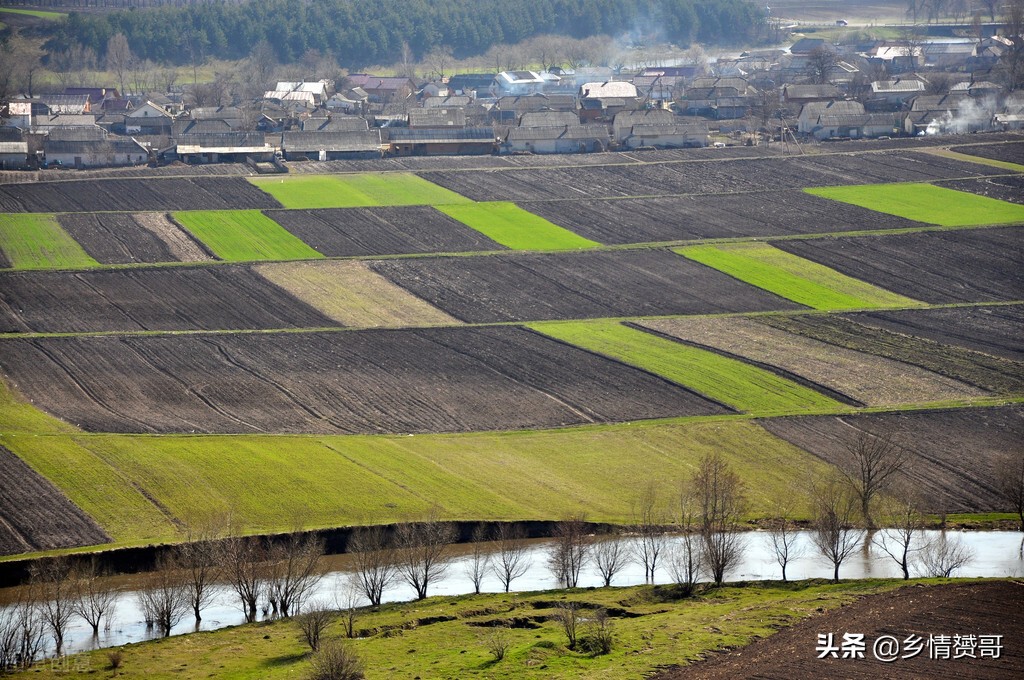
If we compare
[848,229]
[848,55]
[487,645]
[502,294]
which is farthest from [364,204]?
[848,55]

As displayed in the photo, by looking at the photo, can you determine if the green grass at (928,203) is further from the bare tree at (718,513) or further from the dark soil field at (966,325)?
the bare tree at (718,513)

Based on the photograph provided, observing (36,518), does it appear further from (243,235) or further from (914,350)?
(243,235)

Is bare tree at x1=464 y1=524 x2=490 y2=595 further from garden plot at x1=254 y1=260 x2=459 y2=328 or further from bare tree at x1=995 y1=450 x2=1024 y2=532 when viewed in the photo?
garden plot at x1=254 y1=260 x2=459 y2=328

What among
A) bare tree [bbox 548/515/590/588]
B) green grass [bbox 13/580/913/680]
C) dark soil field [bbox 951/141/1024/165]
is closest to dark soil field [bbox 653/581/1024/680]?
green grass [bbox 13/580/913/680]

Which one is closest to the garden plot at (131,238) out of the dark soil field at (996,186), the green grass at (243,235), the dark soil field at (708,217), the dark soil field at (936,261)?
the green grass at (243,235)

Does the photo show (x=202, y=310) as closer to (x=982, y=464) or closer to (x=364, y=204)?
(x=364, y=204)

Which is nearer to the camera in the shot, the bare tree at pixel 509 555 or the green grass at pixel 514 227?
the bare tree at pixel 509 555

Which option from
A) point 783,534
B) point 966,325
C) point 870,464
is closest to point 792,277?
point 966,325
